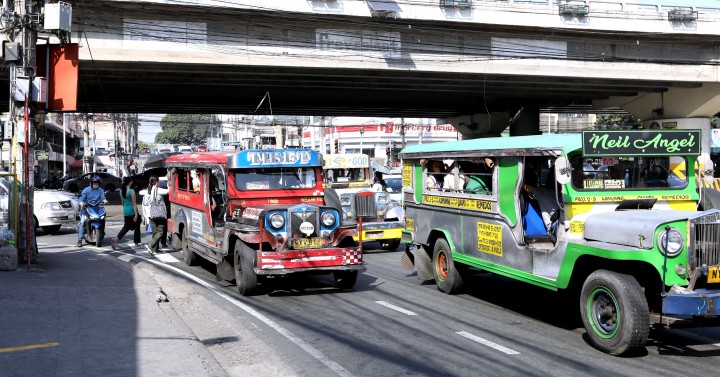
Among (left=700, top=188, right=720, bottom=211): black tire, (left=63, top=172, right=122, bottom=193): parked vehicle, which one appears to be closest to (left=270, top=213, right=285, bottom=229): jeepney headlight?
(left=700, top=188, right=720, bottom=211): black tire

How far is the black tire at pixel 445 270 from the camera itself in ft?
36.4

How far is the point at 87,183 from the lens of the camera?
46375 millimetres

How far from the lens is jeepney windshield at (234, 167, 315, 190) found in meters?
12.6

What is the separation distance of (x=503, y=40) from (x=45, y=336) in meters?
24.7

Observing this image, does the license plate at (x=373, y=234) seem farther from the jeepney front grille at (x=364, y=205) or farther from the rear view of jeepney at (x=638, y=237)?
the rear view of jeepney at (x=638, y=237)

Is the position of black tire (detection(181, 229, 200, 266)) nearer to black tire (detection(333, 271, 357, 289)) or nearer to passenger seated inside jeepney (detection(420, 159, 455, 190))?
black tire (detection(333, 271, 357, 289))

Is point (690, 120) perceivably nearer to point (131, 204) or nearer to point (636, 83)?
point (636, 83)

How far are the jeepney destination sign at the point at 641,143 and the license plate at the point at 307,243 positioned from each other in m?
4.59

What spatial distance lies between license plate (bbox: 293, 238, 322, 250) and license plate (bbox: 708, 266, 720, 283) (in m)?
5.90

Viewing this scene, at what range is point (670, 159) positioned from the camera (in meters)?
8.97

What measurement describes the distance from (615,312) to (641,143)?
2.36 meters

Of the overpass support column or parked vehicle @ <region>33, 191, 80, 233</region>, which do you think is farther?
the overpass support column

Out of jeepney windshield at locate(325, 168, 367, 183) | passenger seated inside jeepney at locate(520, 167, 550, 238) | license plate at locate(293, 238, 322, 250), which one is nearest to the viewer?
passenger seated inside jeepney at locate(520, 167, 550, 238)

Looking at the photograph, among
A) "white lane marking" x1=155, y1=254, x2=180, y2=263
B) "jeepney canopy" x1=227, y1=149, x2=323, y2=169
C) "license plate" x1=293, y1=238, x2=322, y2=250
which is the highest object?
"jeepney canopy" x1=227, y1=149, x2=323, y2=169
